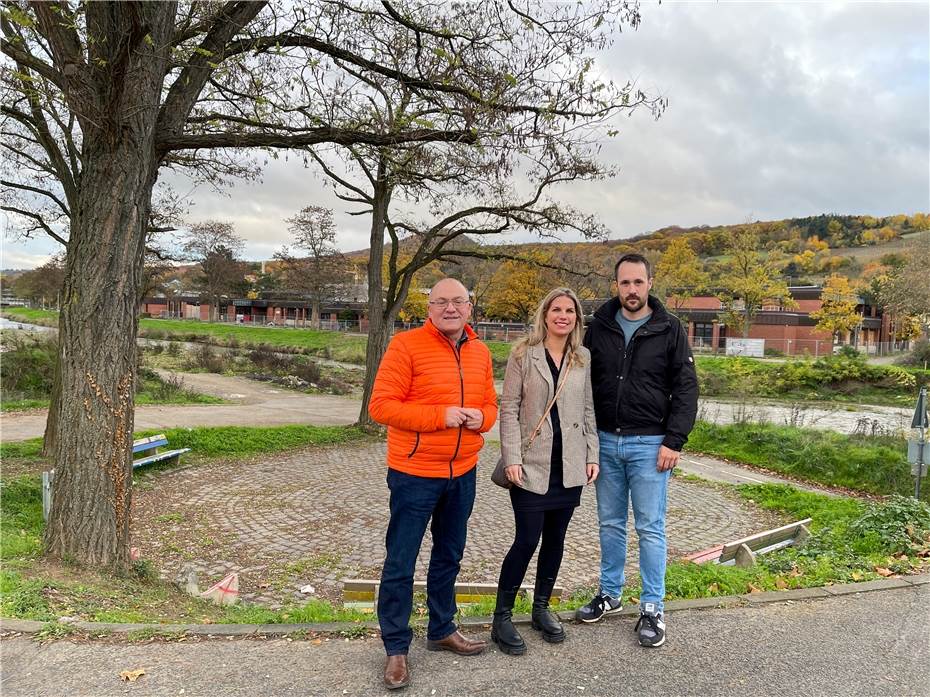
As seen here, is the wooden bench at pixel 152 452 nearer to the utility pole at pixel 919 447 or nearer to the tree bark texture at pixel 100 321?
the tree bark texture at pixel 100 321

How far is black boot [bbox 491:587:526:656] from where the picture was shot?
3.30 m

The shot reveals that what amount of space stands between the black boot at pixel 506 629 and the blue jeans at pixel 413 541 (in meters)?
0.28

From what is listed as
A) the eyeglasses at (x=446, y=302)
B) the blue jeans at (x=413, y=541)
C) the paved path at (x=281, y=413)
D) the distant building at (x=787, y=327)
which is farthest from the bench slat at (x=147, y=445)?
the distant building at (x=787, y=327)

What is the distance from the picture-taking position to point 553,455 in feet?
11.1

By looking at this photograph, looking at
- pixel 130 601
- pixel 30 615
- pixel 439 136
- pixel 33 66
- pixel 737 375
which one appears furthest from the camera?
pixel 737 375

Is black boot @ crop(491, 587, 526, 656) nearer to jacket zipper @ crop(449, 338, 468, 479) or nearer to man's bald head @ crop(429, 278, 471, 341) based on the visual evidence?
jacket zipper @ crop(449, 338, 468, 479)

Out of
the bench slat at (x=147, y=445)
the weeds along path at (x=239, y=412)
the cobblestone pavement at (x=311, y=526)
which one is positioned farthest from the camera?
the weeds along path at (x=239, y=412)

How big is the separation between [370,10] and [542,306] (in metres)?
4.48

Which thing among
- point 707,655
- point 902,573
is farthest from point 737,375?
point 707,655

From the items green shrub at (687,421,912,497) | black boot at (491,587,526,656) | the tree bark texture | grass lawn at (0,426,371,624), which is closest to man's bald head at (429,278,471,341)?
black boot at (491,587,526,656)

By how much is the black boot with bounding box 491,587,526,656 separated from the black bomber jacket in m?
1.16

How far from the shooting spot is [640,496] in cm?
362

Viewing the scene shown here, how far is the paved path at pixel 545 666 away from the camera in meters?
2.95

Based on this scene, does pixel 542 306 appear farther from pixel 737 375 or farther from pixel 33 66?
pixel 737 375
